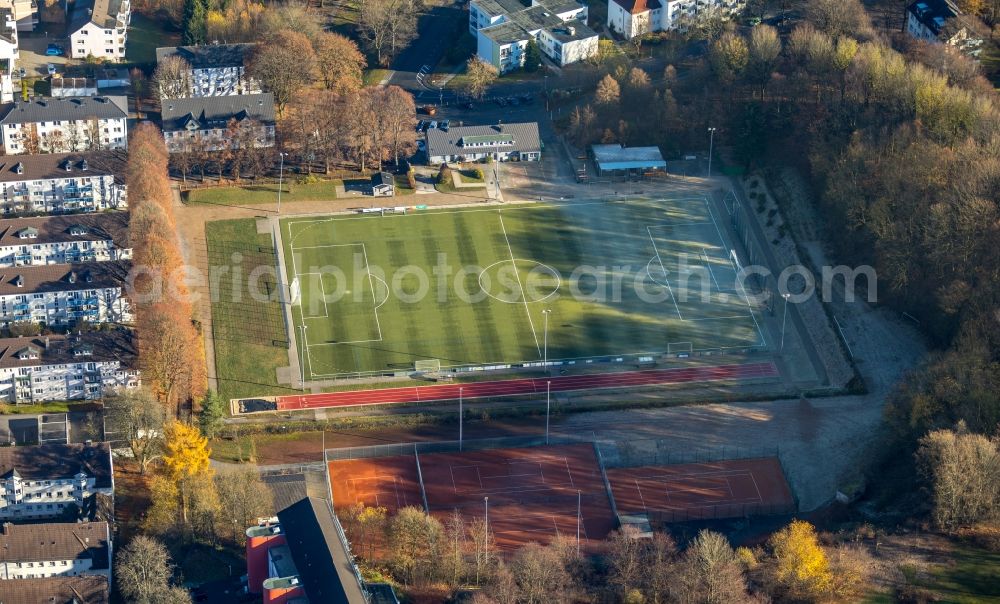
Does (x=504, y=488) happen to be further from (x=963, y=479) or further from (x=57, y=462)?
(x=963, y=479)

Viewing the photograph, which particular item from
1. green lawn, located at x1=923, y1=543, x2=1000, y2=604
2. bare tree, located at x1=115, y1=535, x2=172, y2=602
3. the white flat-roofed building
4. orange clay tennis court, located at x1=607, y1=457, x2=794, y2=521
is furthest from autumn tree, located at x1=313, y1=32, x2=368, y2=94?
green lawn, located at x1=923, y1=543, x2=1000, y2=604

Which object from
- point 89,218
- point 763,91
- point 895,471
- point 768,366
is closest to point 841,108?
point 763,91

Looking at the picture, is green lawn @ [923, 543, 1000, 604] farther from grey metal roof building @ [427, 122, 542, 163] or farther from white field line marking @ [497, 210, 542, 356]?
grey metal roof building @ [427, 122, 542, 163]

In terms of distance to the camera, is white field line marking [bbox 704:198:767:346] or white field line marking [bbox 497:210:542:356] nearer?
white field line marking [bbox 497:210:542:356]

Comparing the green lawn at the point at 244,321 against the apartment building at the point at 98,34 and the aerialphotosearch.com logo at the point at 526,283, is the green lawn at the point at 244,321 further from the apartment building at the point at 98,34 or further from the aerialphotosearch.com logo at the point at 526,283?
the apartment building at the point at 98,34

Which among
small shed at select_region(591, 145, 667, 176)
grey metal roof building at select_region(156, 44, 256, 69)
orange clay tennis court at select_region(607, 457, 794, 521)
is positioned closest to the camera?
orange clay tennis court at select_region(607, 457, 794, 521)

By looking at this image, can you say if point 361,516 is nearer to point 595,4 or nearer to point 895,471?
point 895,471
